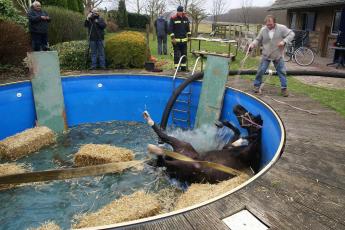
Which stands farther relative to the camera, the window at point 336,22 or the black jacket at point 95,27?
the window at point 336,22

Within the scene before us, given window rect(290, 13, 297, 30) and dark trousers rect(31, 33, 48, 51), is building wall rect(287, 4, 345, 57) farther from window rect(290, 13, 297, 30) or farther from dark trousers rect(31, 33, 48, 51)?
dark trousers rect(31, 33, 48, 51)

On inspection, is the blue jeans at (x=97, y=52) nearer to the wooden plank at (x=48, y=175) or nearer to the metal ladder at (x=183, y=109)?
the metal ladder at (x=183, y=109)

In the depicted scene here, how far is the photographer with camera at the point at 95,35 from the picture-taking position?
9.98m

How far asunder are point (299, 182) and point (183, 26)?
756 centimetres

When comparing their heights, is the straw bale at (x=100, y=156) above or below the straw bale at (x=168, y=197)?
above

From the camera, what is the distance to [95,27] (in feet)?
32.8

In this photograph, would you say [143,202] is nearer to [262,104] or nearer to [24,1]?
[262,104]

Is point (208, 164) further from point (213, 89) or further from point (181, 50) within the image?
point (181, 50)

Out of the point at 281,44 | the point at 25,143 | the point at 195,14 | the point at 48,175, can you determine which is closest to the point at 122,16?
the point at 195,14

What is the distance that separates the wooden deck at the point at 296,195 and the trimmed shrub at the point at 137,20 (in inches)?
1181

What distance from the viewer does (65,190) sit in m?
5.81

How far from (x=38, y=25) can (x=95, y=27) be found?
170 centimetres

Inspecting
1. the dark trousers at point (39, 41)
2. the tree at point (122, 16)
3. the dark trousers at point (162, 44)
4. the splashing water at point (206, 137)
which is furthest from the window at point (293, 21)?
the tree at point (122, 16)

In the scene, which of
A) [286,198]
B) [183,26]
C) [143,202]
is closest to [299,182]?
[286,198]
